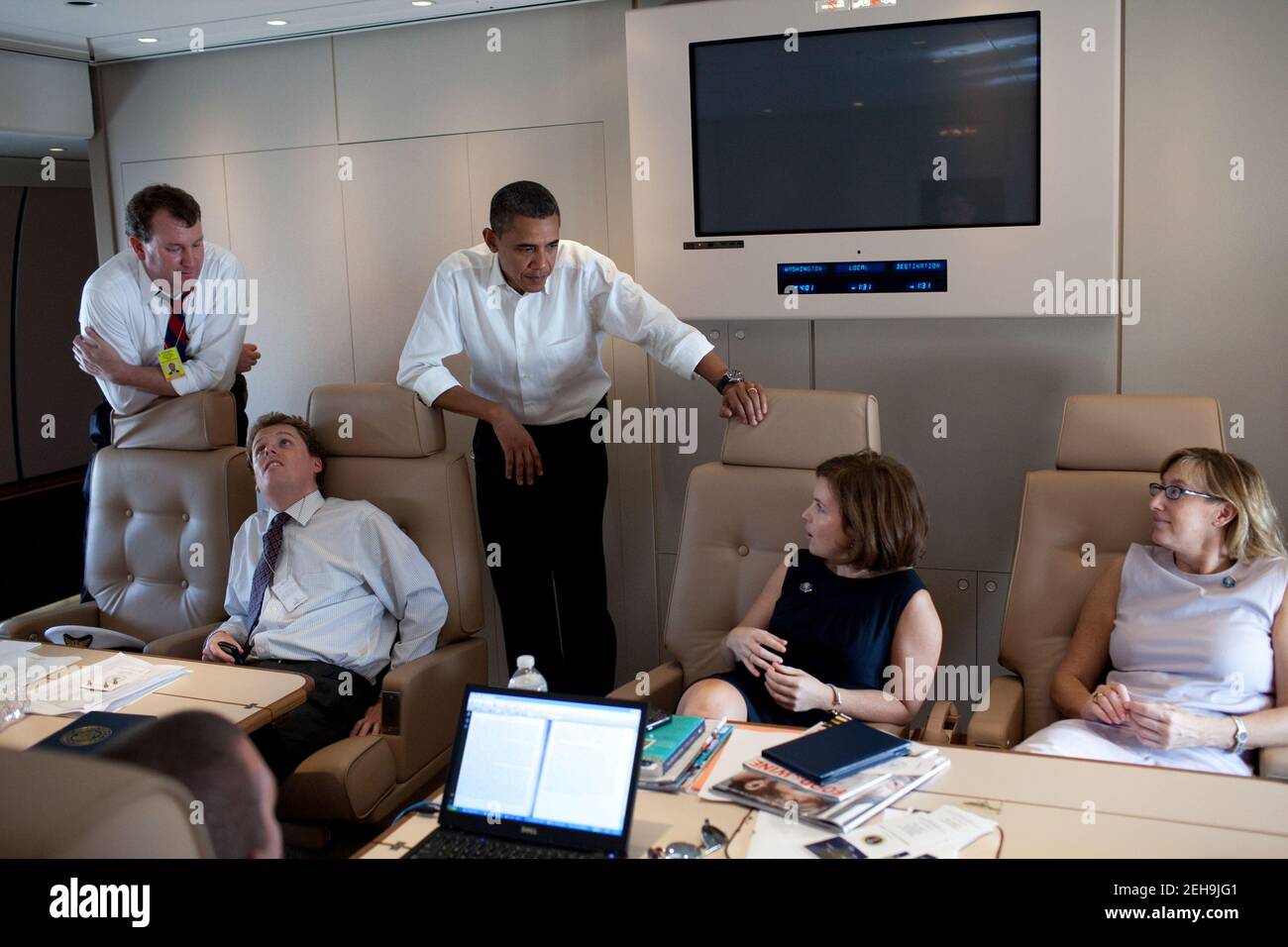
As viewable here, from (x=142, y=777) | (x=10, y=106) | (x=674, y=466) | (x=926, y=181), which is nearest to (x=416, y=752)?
(x=674, y=466)

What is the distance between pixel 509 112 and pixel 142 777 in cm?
361

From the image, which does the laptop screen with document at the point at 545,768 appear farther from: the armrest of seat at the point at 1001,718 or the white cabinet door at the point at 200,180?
the white cabinet door at the point at 200,180

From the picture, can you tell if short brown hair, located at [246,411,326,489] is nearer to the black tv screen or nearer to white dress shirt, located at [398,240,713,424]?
white dress shirt, located at [398,240,713,424]

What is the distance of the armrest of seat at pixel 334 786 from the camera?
2629 millimetres

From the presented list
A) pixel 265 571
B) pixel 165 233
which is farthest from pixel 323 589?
pixel 165 233

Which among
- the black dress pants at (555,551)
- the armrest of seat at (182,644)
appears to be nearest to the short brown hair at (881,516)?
the black dress pants at (555,551)

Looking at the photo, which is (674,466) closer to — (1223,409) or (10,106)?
(1223,409)

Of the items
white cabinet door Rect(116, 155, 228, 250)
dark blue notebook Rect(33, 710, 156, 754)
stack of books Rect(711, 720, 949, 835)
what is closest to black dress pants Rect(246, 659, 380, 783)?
dark blue notebook Rect(33, 710, 156, 754)

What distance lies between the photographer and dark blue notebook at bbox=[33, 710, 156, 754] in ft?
6.97

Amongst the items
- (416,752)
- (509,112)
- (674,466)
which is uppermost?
(509,112)

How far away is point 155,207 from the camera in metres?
3.64

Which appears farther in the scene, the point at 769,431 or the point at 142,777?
the point at 769,431
